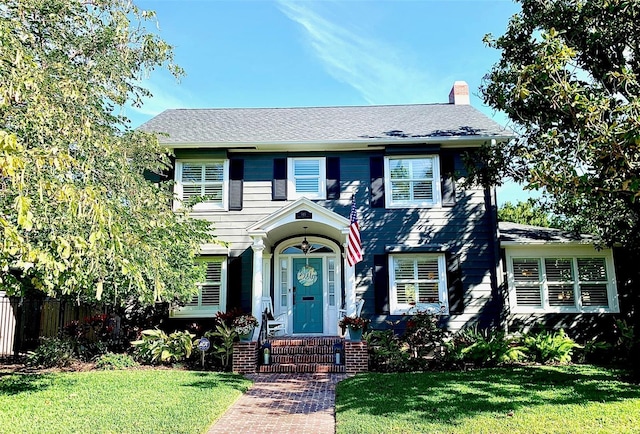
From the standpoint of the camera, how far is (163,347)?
Result: 10797 millimetres

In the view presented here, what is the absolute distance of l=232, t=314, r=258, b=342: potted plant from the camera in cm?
1030

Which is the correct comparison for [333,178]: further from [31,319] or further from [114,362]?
[31,319]

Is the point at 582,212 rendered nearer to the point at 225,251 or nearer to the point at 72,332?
the point at 225,251

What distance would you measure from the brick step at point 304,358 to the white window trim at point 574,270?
5.30 metres

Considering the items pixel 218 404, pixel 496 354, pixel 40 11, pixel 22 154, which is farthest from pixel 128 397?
pixel 496 354

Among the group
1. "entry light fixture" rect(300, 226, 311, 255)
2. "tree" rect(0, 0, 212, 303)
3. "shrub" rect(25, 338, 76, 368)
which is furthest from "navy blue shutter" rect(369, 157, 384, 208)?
"shrub" rect(25, 338, 76, 368)

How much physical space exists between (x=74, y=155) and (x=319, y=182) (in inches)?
319

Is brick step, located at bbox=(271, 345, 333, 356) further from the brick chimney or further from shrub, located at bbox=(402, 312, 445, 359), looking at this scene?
the brick chimney

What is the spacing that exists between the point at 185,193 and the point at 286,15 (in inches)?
214

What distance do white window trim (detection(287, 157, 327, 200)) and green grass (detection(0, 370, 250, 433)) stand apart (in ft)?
17.3

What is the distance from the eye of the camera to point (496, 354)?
10258 millimetres

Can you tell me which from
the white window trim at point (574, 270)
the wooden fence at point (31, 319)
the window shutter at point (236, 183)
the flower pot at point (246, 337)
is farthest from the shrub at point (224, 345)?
the white window trim at point (574, 270)

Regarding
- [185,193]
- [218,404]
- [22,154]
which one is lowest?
[218,404]

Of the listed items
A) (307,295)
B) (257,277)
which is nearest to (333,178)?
(307,295)
